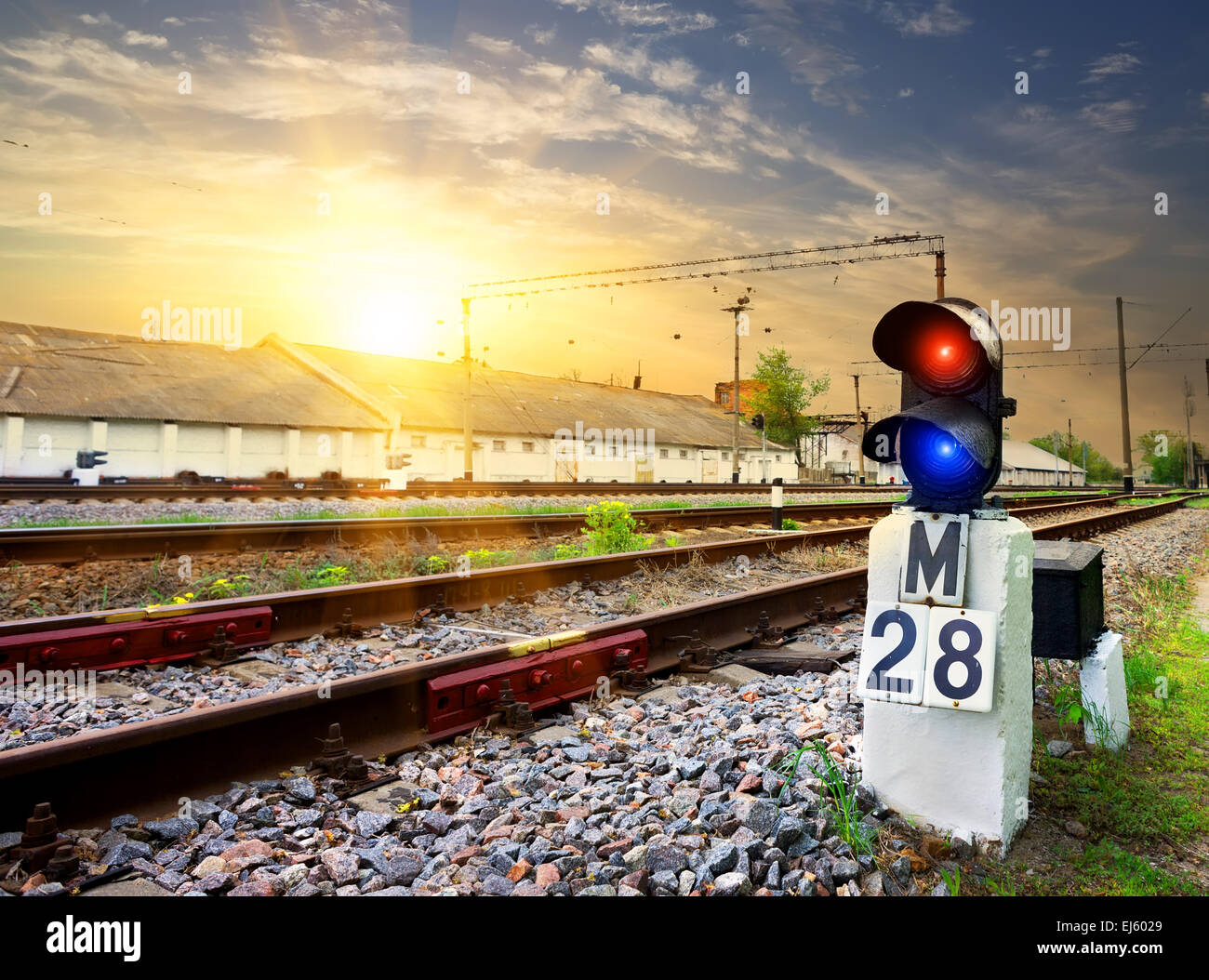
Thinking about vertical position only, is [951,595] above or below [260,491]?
below

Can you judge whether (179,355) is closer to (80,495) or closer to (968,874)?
(80,495)

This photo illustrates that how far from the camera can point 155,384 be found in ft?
111

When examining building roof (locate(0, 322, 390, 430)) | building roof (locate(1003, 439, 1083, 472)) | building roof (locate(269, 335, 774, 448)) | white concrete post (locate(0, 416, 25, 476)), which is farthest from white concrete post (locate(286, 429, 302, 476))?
building roof (locate(1003, 439, 1083, 472))

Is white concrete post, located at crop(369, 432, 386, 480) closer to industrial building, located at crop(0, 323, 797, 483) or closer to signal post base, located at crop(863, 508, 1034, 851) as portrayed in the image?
industrial building, located at crop(0, 323, 797, 483)

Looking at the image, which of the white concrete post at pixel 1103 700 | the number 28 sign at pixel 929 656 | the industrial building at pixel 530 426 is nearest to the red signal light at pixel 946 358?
the number 28 sign at pixel 929 656

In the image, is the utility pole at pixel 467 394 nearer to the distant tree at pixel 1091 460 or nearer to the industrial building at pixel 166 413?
the industrial building at pixel 166 413

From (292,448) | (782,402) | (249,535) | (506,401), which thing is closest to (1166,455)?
(782,402)

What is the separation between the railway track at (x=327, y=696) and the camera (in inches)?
111

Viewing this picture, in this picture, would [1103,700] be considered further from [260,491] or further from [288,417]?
[288,417]

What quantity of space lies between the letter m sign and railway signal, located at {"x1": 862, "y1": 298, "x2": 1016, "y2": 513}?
0.21ft

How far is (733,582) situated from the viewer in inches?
341

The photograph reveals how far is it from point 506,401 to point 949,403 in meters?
45.9
